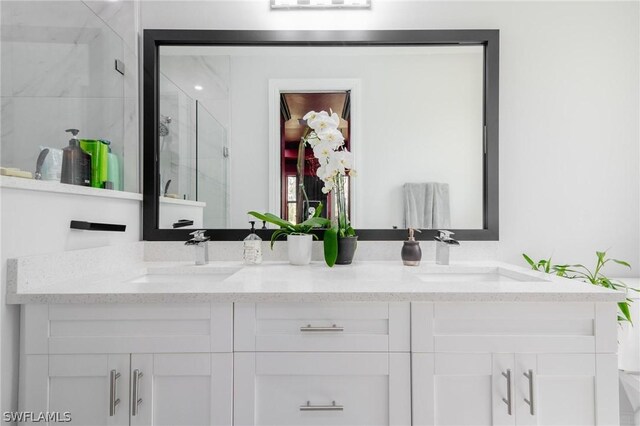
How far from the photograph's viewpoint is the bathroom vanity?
35.4 inches

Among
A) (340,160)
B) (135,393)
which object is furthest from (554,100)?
(135,393)

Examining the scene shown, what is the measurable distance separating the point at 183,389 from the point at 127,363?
0.17 metres

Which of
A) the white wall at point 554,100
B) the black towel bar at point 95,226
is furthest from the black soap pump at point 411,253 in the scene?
the black towel bar at point 95,226

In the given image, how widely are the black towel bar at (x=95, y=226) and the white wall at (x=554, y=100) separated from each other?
935 mm

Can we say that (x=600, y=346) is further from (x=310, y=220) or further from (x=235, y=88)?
(x=235, y=88)

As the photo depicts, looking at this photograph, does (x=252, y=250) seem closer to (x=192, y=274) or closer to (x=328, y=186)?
(x=192, y=274)

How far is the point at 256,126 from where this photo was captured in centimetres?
147

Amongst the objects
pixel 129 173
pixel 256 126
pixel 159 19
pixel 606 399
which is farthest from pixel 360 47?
pixel 606 399

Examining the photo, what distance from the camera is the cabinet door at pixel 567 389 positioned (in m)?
0.90

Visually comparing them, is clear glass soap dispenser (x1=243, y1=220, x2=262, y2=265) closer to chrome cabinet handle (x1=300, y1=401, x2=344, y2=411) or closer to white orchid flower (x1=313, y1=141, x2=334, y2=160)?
white orchid flower (x1=313, y1=141, x2=334, y2=160)

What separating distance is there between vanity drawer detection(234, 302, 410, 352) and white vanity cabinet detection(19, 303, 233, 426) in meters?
0.06

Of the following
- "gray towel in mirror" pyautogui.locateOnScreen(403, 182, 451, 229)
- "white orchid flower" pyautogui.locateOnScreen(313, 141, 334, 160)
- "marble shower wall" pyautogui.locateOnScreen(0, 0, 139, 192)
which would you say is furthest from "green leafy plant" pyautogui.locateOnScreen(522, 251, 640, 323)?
"marble shower wall" pyautogui.locateOnScreen(0, 0, 139, 192)

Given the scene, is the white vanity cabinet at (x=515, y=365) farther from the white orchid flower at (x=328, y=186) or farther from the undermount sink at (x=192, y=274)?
the undermount sink at (x=192, y=274)

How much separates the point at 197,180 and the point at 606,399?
5.12 ft
